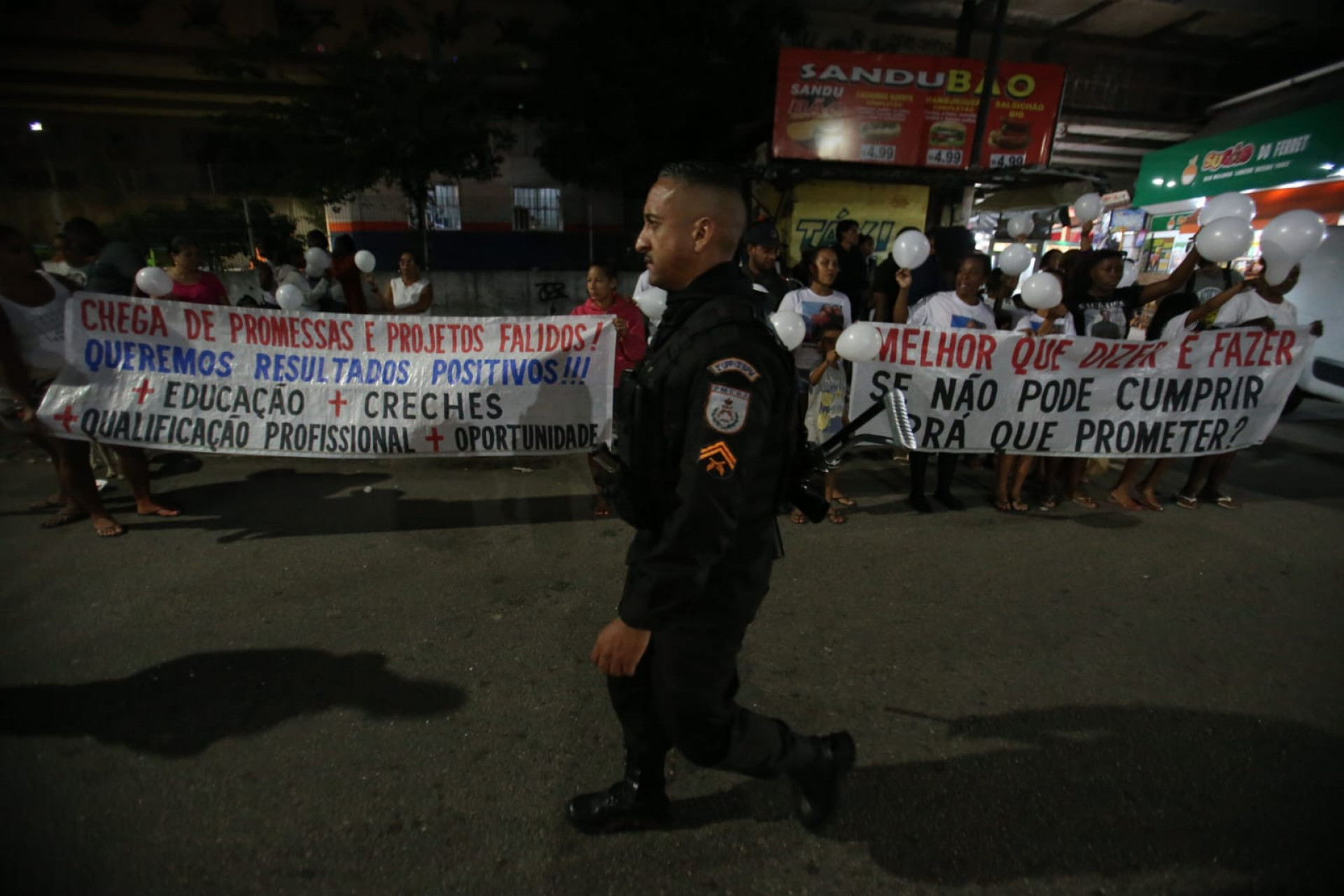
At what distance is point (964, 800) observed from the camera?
217 centimetres

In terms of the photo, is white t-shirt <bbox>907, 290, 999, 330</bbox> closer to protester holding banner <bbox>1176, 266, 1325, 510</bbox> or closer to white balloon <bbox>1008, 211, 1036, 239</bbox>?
protester holding banner <bbox>1176, 266, 1325, 510</bbox>

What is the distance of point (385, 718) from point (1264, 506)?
20.3 ft

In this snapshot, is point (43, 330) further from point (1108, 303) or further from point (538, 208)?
point (538, 208)

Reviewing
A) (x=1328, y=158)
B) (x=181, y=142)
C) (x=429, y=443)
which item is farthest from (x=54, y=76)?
(x=1328, y=158)

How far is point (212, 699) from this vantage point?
2596 millimetres

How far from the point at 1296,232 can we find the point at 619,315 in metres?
4.28

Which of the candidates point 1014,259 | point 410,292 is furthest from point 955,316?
point 410,292

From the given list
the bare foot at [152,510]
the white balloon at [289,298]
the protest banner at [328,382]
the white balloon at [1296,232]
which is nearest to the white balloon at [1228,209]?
the white balloon at [1296,232]

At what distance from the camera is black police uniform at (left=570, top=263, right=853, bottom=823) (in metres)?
1.46

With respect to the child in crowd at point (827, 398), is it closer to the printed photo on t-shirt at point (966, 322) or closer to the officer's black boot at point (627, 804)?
the printed photo on t-shirt at point (966, 322)

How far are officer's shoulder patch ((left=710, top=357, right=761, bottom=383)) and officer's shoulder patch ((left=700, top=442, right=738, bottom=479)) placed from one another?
0.53 feet

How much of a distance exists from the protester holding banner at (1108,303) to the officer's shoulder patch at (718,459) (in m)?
4.38

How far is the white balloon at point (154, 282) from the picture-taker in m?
4.21

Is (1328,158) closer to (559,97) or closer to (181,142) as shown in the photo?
(559,97)
